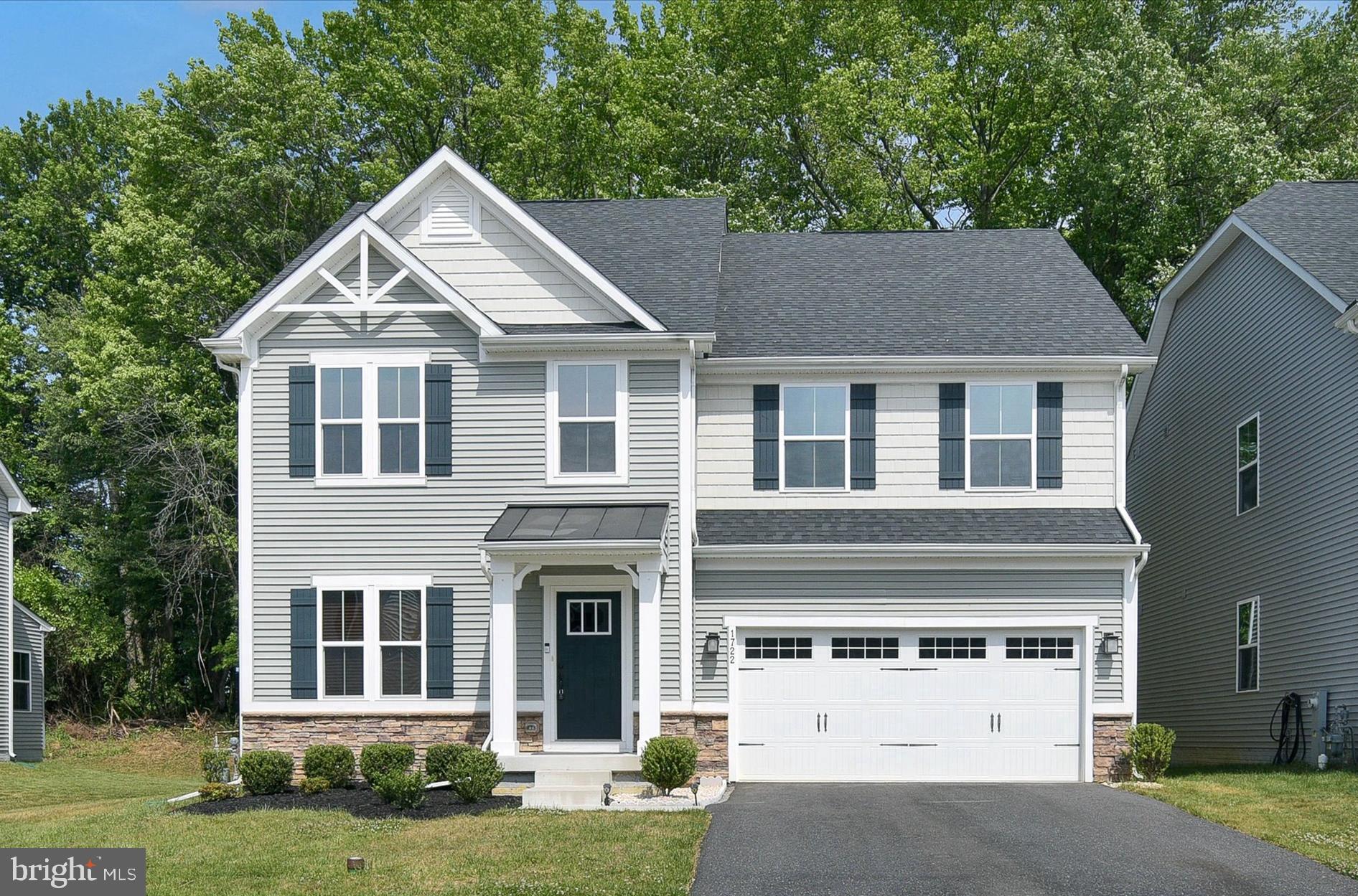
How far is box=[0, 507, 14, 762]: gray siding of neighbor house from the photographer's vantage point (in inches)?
1168

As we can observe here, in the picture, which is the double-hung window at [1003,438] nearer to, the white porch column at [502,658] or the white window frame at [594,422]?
the white window frame at [594,422]

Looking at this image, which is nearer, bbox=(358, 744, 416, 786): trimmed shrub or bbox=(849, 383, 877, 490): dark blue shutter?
bbox=(358, 744, 416, 786): trimmed shrub

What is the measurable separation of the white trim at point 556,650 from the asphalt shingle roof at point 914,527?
138cm

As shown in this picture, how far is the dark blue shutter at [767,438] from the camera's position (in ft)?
69.9

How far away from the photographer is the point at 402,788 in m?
16.5

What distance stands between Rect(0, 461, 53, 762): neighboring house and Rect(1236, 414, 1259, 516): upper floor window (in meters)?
23.1

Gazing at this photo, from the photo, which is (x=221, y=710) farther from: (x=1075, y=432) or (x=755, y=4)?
(x=1075, y=432)

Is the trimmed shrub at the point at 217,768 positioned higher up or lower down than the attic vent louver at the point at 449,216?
lower down

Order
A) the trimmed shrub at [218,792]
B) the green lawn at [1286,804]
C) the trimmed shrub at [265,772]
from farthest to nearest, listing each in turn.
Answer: the trimmed shrub at [265,772] → the trimmed shrub at [218,792] → the green lawn at [1286,804]

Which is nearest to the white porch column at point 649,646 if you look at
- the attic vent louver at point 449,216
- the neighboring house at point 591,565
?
the neighboring house at point 591,565

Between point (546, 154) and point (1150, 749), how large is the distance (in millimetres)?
21652

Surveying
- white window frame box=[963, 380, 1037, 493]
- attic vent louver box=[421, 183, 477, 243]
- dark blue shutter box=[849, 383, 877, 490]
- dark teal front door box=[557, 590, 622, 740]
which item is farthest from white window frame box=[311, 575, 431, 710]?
white window frame box=[963, 380, 1037, 493]

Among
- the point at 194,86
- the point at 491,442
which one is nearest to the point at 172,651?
the point at 194,86

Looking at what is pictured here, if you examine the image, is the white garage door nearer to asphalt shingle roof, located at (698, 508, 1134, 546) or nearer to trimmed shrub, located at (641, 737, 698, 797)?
asphalt shingle roof, located at (698, 508, 1134, 546)
